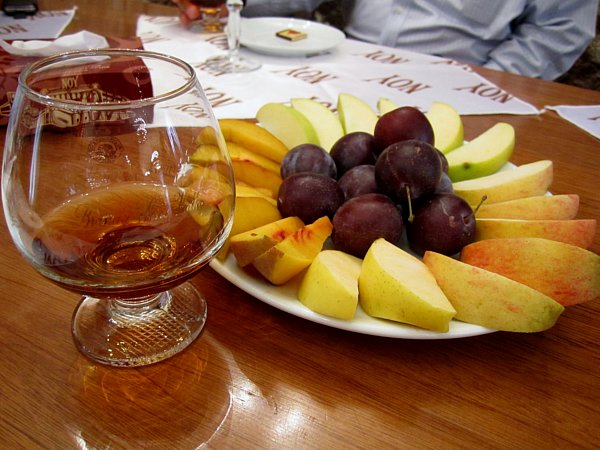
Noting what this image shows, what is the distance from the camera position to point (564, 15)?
5.03 feet

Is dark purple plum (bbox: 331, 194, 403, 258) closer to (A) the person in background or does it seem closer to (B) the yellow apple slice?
(B) the yellow apple slice

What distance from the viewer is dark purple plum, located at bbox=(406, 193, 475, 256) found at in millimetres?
471

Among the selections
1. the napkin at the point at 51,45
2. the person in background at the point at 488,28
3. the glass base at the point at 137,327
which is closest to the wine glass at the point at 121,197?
the glass base at the point at 137,327

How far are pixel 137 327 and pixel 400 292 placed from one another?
0.21m

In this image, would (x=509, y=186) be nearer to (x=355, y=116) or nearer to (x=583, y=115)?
(x=355, y=116)

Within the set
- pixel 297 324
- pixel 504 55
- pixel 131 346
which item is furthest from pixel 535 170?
pixel 504 55

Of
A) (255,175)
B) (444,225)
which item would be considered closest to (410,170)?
(444,225)

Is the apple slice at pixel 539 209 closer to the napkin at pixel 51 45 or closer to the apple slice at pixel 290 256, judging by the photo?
the apple slice at pixel 290 256

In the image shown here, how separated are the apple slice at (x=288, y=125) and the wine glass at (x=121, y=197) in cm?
21

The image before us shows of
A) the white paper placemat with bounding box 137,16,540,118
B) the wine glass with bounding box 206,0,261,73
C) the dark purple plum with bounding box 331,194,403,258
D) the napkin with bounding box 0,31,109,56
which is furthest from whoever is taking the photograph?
the wine glass with bounding box 206,0,261,73

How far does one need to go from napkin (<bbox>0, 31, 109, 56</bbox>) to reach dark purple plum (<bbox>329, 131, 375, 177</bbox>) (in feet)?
1.76

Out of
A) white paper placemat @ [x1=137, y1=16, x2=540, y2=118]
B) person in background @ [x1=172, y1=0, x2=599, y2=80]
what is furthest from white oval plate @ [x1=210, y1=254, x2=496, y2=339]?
person in background @ [x1=172, y1=0, x2=599, y2=80]

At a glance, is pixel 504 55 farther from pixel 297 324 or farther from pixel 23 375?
pixel 23 375

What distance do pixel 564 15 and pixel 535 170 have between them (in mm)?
1201
